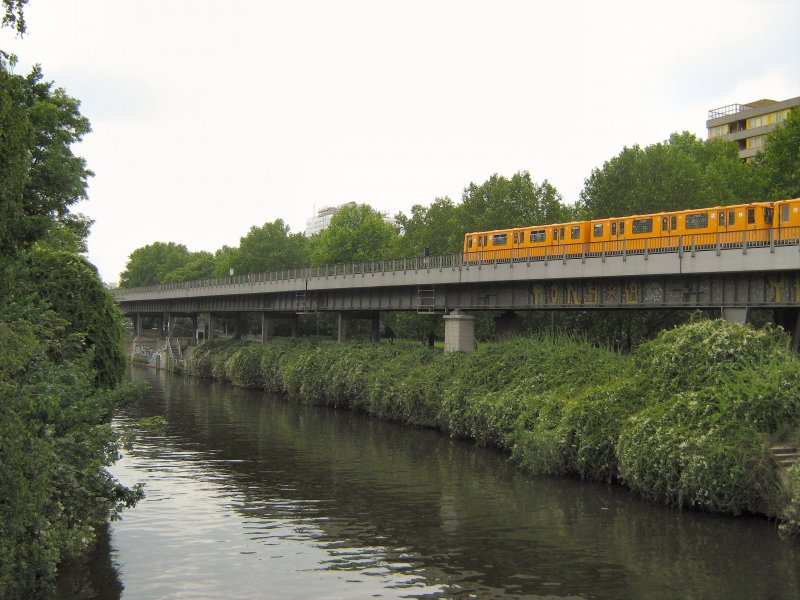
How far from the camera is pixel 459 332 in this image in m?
49.7

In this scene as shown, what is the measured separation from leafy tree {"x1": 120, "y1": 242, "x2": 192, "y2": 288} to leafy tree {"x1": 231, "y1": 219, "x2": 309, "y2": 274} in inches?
1896

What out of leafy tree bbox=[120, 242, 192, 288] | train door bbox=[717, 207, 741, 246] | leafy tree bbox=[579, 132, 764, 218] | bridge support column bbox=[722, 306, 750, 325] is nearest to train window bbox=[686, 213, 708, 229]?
train door bbox=[717, 207, 741, 246]

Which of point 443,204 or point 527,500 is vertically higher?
point 443,204

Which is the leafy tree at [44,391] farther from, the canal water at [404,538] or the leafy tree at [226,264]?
the leafy tree at [226,264]

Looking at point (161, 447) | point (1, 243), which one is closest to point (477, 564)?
point (1, 243)

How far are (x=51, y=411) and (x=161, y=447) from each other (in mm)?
23176

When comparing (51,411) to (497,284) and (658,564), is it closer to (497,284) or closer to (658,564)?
(658,564)

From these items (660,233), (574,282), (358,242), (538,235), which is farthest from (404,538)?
(358,242)

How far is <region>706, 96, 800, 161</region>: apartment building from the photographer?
95438 millimetres

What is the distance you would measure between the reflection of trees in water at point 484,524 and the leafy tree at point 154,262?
5319 inches

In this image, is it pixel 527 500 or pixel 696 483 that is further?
pixel 527 500

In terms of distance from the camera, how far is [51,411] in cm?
1286

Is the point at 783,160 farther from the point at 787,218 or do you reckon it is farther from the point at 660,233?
the point at 787,218

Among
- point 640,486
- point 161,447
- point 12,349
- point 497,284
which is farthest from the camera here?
point 497,284
